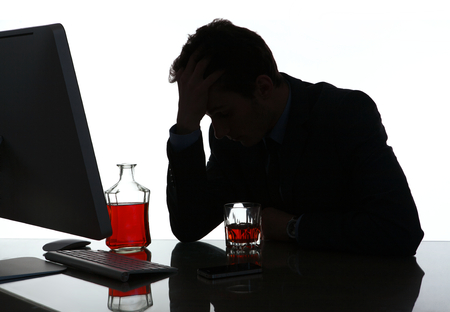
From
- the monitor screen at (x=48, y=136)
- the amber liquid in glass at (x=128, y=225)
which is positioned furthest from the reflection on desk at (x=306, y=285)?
the monitor screen at (x=48, y=136)

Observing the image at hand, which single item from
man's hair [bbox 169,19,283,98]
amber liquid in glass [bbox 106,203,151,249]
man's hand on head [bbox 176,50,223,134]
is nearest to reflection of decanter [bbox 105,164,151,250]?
amber liquid in glass [bbox 106,203,151,249]

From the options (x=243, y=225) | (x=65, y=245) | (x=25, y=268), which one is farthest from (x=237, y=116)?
(x=25, y=268)

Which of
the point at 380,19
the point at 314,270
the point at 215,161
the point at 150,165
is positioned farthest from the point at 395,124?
the point at 314,270

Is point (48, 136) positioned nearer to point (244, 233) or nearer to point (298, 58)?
point (244, 233)

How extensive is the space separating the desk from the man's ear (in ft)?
1.98

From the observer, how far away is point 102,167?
3.71 metres

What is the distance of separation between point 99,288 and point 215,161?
0.92 meters

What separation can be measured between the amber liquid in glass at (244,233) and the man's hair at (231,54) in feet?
1.59

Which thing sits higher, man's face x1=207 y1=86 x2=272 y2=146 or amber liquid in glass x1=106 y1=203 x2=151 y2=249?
man's face x1=207 y1=86 x2=272 y2=146

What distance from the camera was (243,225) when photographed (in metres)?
1.05

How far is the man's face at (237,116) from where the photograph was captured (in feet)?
4.39

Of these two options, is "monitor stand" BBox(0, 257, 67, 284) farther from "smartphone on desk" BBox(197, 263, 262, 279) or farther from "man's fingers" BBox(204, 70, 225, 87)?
"man's fingers" BBox(204, 70, 225, 87)

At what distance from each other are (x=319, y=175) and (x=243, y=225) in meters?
0.43

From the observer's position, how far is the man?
1234 mm
